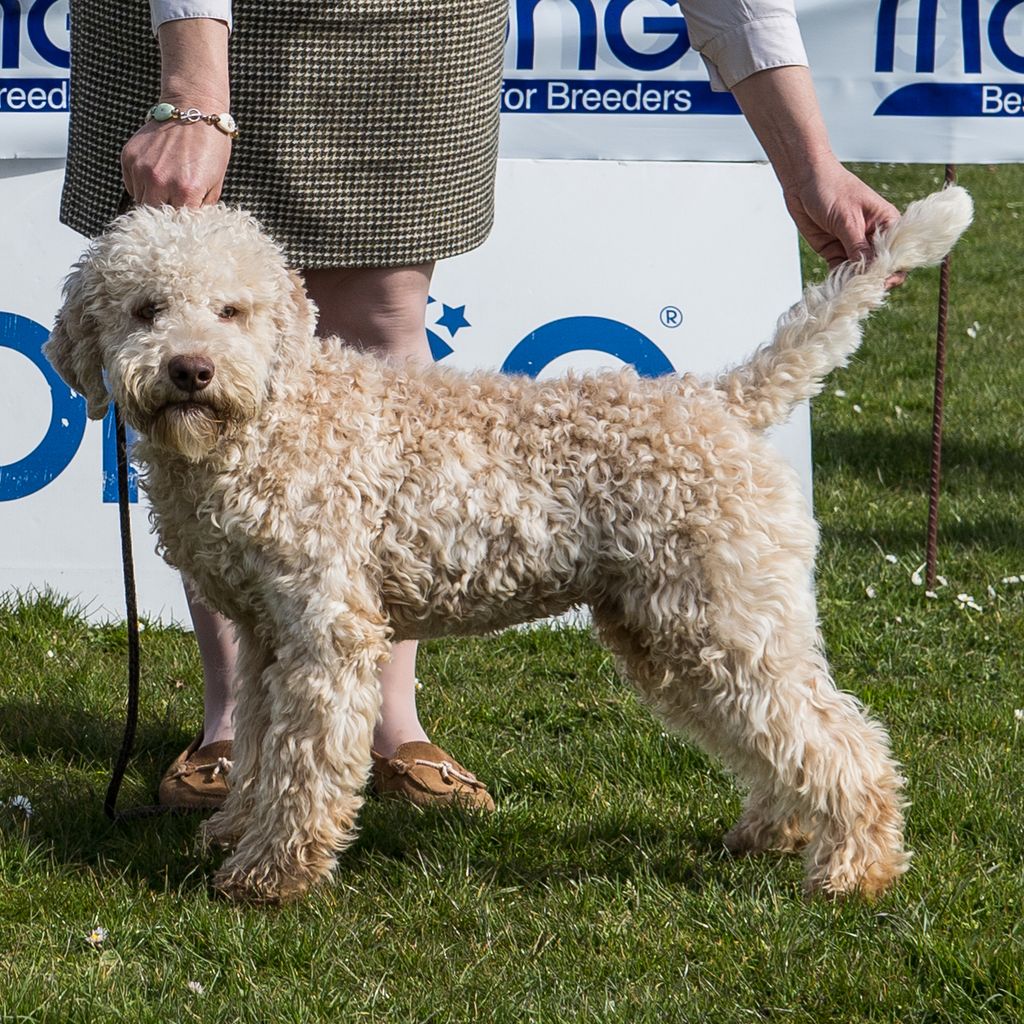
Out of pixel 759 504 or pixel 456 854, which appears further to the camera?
pixel 456 854

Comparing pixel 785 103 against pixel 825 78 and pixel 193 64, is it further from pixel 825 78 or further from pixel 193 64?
pixel 825 78

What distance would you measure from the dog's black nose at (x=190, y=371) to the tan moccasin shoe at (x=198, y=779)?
131 cm

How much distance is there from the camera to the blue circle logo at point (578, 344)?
17.0 ft

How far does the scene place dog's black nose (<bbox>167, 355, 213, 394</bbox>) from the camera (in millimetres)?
2656

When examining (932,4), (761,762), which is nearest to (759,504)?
(761,762)

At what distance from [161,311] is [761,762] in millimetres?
1569

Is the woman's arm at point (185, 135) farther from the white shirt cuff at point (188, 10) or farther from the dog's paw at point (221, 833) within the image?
the dog's paw at point (221, 833)

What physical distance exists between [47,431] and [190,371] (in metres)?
2.63

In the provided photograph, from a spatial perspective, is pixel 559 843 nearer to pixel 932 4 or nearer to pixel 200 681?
pixel 200 681

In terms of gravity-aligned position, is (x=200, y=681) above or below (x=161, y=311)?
below

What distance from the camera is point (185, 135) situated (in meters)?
2.79

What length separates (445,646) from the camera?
468 cm

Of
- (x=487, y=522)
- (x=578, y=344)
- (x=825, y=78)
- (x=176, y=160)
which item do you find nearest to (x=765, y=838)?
(x=487, y=522)

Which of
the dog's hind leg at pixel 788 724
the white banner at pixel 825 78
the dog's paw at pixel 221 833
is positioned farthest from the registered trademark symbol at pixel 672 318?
the dog's paw at pixel 221 833
